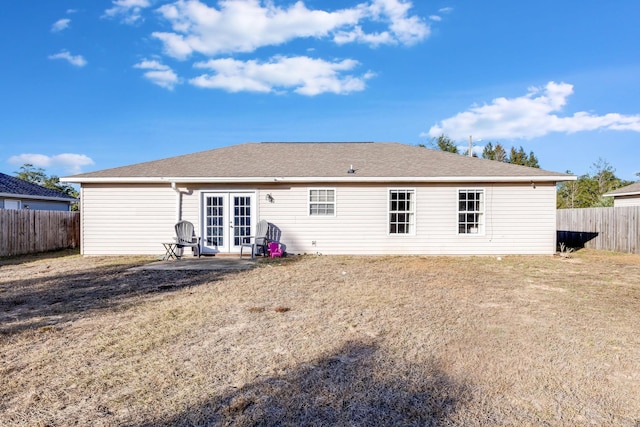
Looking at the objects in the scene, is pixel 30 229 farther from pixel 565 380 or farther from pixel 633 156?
pixel 633 156

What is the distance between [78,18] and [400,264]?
1294cm

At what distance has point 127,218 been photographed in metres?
11.2

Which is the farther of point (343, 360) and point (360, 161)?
point (360, 161)

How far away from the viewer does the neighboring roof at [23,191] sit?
16484mm

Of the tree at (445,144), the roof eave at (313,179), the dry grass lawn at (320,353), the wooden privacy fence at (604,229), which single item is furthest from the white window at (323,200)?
the tree at (445,144)

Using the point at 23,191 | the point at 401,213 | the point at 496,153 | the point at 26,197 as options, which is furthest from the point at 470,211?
the point at 496,153

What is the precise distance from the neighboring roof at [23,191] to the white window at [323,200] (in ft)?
47.0

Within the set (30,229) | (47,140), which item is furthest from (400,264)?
(47,140)

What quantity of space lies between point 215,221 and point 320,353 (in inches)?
337

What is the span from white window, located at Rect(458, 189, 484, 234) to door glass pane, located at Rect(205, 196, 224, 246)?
7.38 metres

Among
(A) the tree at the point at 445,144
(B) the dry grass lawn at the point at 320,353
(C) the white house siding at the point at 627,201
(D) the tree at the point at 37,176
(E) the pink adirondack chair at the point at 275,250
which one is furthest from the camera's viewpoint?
(D) the tree at the point at 37,176

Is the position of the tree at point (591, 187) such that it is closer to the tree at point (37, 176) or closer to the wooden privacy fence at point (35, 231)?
the wooden privacy fence at point (35, 231)

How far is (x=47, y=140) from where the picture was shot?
73.8 feet

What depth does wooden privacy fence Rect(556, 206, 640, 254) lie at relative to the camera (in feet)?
39.4
